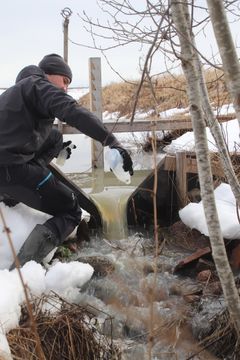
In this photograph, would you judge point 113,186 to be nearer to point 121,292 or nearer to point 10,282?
point 121,292

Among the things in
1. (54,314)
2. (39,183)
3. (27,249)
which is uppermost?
(39,183)

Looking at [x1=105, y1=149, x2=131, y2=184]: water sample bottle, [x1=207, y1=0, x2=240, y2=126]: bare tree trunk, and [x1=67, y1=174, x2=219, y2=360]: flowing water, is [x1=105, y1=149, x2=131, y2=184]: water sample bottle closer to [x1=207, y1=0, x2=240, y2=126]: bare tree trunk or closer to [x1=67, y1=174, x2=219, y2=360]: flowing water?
[x1=67, y1=174, x2=219, y2=360]: flowing water

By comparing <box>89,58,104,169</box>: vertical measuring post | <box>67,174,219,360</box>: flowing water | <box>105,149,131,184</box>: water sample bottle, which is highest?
<box>89,58,104,169</box>: vertical measuring post

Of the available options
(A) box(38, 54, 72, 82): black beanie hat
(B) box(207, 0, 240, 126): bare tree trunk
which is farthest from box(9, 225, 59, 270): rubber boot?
(B) box(207, 0, 240, 126): bare tree trunk

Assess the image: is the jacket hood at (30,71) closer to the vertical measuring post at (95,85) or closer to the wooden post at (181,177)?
the wooden post at (181,177)

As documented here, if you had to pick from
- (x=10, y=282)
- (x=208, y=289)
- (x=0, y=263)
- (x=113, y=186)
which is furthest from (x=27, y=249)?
(x=113, y=186)

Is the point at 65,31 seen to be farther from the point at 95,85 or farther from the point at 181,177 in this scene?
the point at 181,177

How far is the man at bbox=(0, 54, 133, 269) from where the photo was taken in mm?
3088

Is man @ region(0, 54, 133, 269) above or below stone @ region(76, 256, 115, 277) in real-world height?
above

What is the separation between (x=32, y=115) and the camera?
333cm

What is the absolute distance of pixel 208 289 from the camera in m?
3.36

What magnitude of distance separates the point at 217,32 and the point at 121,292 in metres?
2.57

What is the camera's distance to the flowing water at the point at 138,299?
2.78m

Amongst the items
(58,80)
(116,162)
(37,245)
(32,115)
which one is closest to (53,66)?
(58,80)
